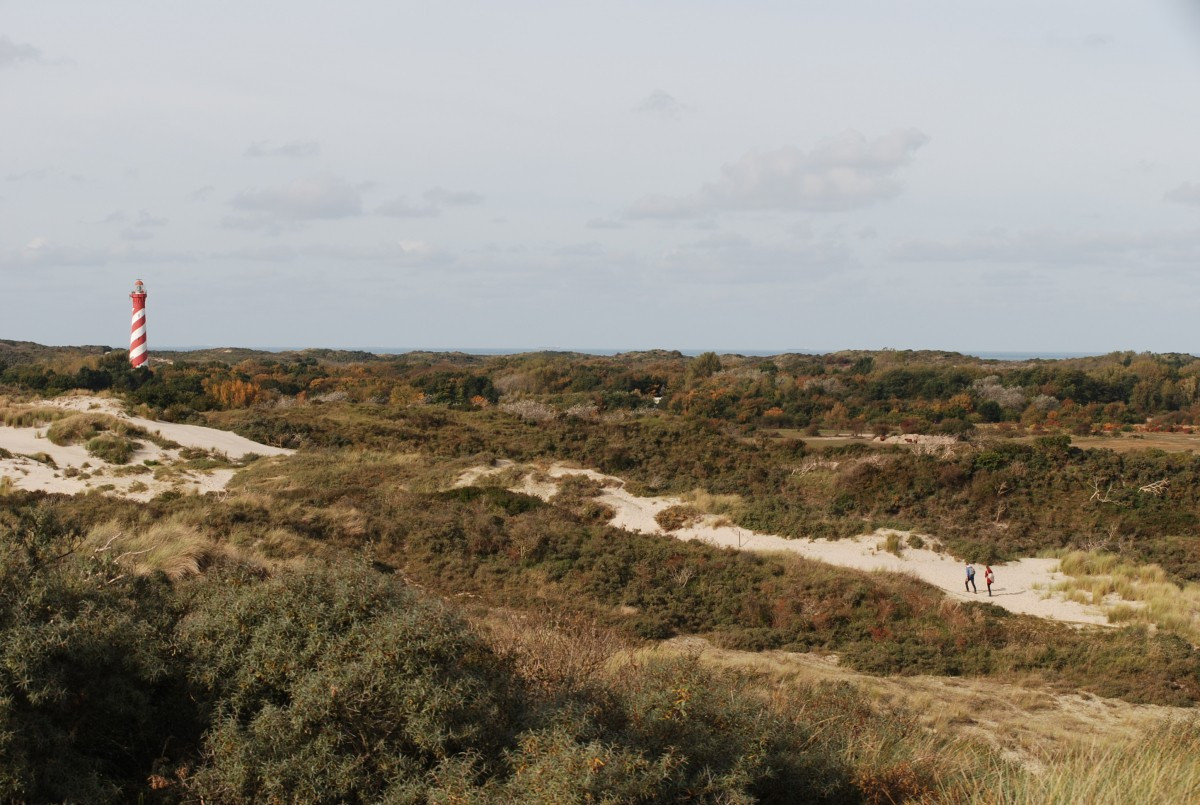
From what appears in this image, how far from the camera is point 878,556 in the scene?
66.7ft

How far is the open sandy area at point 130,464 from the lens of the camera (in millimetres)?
22719

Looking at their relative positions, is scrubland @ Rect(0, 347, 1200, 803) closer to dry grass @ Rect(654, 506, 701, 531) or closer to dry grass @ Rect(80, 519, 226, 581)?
dry grass @ Rect(80, 519, 226, 581)

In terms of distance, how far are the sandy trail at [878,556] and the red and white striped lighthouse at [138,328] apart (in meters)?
28.9

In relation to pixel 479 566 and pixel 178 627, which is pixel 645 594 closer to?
pixel 479 566

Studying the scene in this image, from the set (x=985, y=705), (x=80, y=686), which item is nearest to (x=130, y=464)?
(x=985, y=705)

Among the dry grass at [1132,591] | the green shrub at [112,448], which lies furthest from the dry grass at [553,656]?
the green shrub at [112,448]

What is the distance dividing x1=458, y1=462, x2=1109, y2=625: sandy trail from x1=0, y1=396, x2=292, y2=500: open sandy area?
7819 millimetres

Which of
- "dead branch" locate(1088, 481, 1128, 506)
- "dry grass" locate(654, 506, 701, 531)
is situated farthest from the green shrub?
"dead branch" locate(1088, 481, 1128, 506)

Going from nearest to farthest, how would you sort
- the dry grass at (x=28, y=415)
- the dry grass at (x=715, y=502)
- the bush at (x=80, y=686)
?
the bush at (x=80, y=686) → the dry grass at (x=715, y=502) → the dry grass at (x=28, y=415)

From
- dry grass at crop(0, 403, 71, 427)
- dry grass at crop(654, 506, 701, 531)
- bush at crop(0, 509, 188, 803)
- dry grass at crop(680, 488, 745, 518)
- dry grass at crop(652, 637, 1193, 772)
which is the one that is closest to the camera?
bush at crop(0, 509, 188, 803)

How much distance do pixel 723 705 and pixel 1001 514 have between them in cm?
2175

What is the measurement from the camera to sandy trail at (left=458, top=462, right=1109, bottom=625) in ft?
56.8

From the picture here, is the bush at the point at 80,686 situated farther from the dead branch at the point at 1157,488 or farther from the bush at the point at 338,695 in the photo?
the dead branch at the point at 1157,488

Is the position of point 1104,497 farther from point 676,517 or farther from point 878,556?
point 676,517
